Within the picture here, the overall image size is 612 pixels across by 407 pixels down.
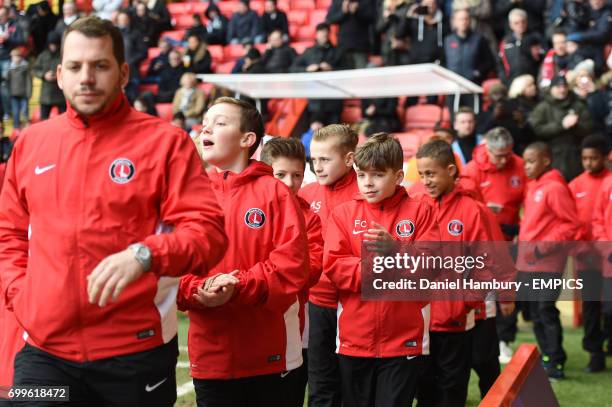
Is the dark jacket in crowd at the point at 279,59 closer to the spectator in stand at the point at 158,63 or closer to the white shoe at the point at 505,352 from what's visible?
the spectator in stand at the point at 158,63

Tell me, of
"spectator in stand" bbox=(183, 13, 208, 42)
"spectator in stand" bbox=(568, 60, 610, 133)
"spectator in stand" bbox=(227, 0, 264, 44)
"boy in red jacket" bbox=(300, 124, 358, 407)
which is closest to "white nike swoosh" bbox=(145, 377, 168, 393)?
"boy in red jacket" bbox=(300, 124, 358, 407)

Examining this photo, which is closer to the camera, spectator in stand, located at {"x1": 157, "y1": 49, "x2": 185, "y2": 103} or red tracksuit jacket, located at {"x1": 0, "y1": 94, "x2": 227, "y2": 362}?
red tracksuit jacket, located at {"x1": 0, "y1": 94, "x2": 227, "y2": 362}

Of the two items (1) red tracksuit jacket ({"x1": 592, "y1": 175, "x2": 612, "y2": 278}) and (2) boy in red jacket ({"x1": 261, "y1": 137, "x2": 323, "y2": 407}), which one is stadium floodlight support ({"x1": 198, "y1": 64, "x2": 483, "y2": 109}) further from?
(2) boy in red jacket ({"x1": 261, "y1": 137, "x2": 323, "y2": 407})

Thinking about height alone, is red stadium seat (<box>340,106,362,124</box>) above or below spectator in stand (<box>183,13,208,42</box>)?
below

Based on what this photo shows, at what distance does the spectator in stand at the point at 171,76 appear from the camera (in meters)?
18.7

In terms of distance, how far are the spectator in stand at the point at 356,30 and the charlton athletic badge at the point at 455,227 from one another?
1045 centimetres

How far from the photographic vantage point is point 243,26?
762 inches

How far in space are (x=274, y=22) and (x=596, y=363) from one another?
38.3 ft

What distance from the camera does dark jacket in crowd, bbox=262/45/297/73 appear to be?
17.2m

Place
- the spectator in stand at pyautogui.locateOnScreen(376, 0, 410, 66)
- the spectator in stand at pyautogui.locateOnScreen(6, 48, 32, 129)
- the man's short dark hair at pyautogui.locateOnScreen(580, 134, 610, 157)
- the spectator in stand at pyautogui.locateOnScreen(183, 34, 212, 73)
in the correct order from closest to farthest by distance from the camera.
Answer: the man's short dark hair at pyautogui.locateOnScreen(580, 134, 610, 157) → the spectator in stand at pyautogui.locateOnScreen(376, 0, 410, 66) → the spectator in stand at pyautogui.locateOnScreen(183, 34, 212, 73) → the spectator in stand at pyautogui.locateOnScreen(6, 48, 32, 129)

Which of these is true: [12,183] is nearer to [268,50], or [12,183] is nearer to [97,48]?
[97,48]

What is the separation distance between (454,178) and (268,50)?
Result: 37.9 ft

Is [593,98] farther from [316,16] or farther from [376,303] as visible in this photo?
[316,16]

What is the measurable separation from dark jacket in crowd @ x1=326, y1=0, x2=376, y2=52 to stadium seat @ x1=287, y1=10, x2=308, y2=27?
322 cm
